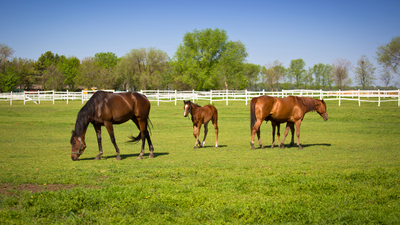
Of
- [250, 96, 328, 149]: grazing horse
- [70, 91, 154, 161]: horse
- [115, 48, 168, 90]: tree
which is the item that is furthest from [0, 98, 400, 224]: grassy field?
[115, 48, 168, 90]: tree

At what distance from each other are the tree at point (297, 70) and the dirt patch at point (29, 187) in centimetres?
10468

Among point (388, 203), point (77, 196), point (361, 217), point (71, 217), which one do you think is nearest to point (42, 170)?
point (77, 196)

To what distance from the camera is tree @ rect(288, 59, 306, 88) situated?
343 ft

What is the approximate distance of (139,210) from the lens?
5.10m

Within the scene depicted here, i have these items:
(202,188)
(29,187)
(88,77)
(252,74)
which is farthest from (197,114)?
(252,74)

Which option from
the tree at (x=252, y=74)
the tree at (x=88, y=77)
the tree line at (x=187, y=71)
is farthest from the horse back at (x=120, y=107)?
the tree at (x=252, y=74)

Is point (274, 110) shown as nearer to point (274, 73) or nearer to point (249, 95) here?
point (249, 95)

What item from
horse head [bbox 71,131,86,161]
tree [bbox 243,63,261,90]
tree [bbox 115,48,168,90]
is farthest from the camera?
tree [bbox 243,63,261,90]

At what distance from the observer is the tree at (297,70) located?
104431mm

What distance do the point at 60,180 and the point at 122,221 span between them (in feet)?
8.94

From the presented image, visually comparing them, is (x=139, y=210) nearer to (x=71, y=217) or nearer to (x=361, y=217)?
(x=71, y=217)

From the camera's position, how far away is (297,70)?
10431cm

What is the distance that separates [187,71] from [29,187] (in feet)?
226

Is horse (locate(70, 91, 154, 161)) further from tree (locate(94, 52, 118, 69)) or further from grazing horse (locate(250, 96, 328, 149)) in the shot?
tree (locate(94, 52, 118, 69))
